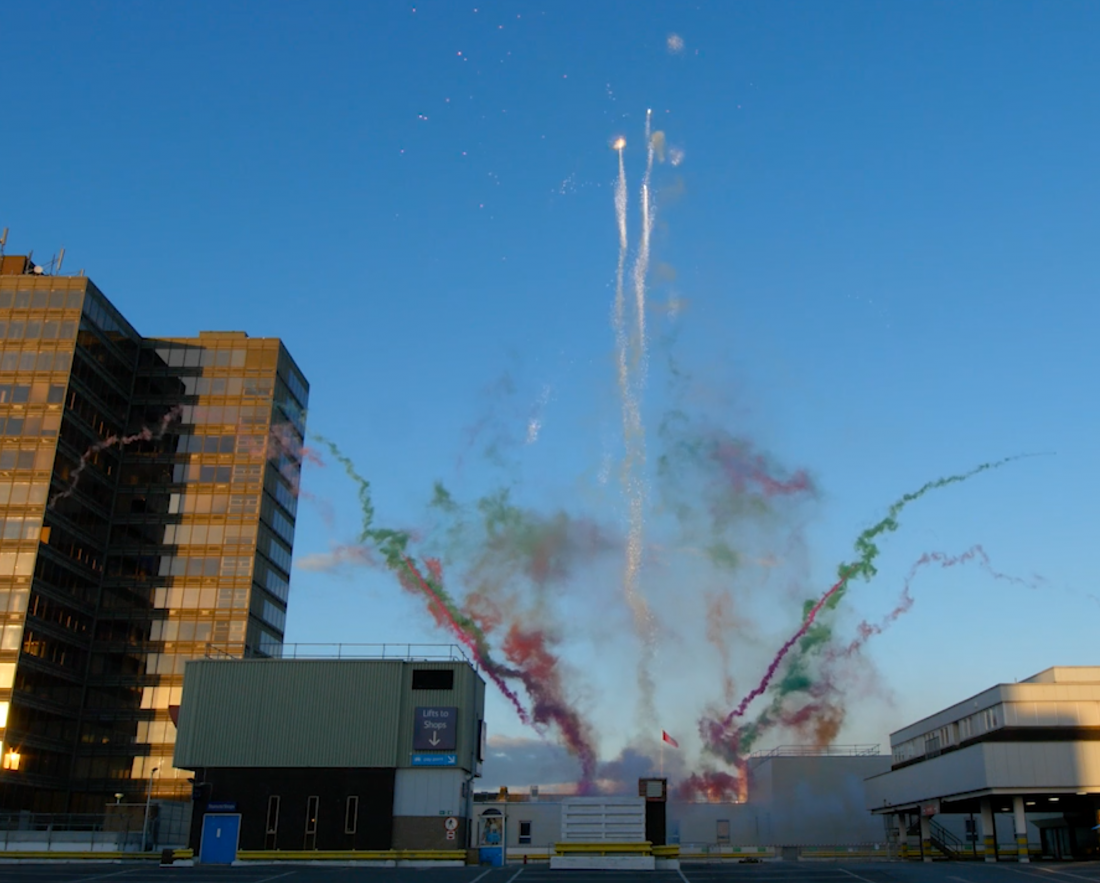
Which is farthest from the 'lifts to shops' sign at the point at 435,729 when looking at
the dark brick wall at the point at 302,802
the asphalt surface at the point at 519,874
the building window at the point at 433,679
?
the asphalt surface at the point at 519,874

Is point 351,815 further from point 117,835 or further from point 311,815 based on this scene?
point 117,835

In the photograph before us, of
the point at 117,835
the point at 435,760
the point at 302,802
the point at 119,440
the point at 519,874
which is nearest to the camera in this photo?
the point at 519,874

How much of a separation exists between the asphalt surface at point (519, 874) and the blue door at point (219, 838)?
10.0 ft

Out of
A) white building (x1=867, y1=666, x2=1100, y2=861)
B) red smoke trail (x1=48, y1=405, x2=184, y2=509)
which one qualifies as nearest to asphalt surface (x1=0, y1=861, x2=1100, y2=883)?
white building (x1=867, y1=666, x2=1100, y2=861)

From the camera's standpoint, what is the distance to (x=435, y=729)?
66.8m

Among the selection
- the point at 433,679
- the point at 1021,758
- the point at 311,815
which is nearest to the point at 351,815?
the point at 311,815

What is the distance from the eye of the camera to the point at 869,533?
333ft

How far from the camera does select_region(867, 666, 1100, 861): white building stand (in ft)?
232

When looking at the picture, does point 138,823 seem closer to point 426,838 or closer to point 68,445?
point 426,838

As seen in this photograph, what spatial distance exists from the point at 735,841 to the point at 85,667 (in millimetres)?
72485

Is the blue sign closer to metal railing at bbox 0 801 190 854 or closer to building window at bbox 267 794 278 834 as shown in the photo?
building window at bbox 267 794 278 834

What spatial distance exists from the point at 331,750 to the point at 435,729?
258 inches

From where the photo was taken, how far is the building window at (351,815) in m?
64.6

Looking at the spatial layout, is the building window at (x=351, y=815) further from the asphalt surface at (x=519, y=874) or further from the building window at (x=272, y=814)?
the building window at (x=272, y=814)
